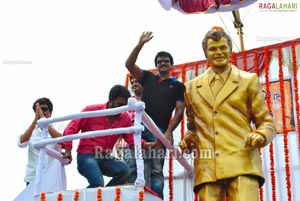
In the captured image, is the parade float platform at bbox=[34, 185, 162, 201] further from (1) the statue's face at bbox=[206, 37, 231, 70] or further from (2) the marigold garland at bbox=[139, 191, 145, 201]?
(1) the statue's face at bbox=[206, 37, 231, 70]

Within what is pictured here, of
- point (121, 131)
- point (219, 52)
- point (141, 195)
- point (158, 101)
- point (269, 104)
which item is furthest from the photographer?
point (269, 104)

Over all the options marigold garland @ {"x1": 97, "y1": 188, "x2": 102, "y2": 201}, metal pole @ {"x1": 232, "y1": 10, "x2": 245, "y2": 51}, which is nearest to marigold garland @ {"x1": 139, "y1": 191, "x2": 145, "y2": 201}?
marigold garland @ {"x1": 97, "y1": 188, "x2": 102, "y2": 201}

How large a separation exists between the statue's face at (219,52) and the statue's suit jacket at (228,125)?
0.09 metres

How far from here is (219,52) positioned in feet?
10.7

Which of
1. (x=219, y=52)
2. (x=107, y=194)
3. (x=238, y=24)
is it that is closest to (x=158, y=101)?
(x=219, y=52)

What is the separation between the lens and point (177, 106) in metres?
3.77

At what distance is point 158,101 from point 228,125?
80 centimetres

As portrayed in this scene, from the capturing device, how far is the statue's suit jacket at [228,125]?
3.02 metres

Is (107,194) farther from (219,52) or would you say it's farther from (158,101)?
(219,52)

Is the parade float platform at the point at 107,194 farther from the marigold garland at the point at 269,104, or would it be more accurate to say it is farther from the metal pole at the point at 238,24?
the metal pole at the point at 238,24

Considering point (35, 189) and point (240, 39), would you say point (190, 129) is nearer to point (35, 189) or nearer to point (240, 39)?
point (35, 189)

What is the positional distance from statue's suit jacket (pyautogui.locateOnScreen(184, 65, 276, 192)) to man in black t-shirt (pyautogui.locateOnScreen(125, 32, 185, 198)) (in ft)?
1.44

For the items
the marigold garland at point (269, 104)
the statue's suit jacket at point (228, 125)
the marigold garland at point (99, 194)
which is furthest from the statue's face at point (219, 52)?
the marigold garland at point (269, 104)

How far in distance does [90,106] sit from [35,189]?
73 centimetres
